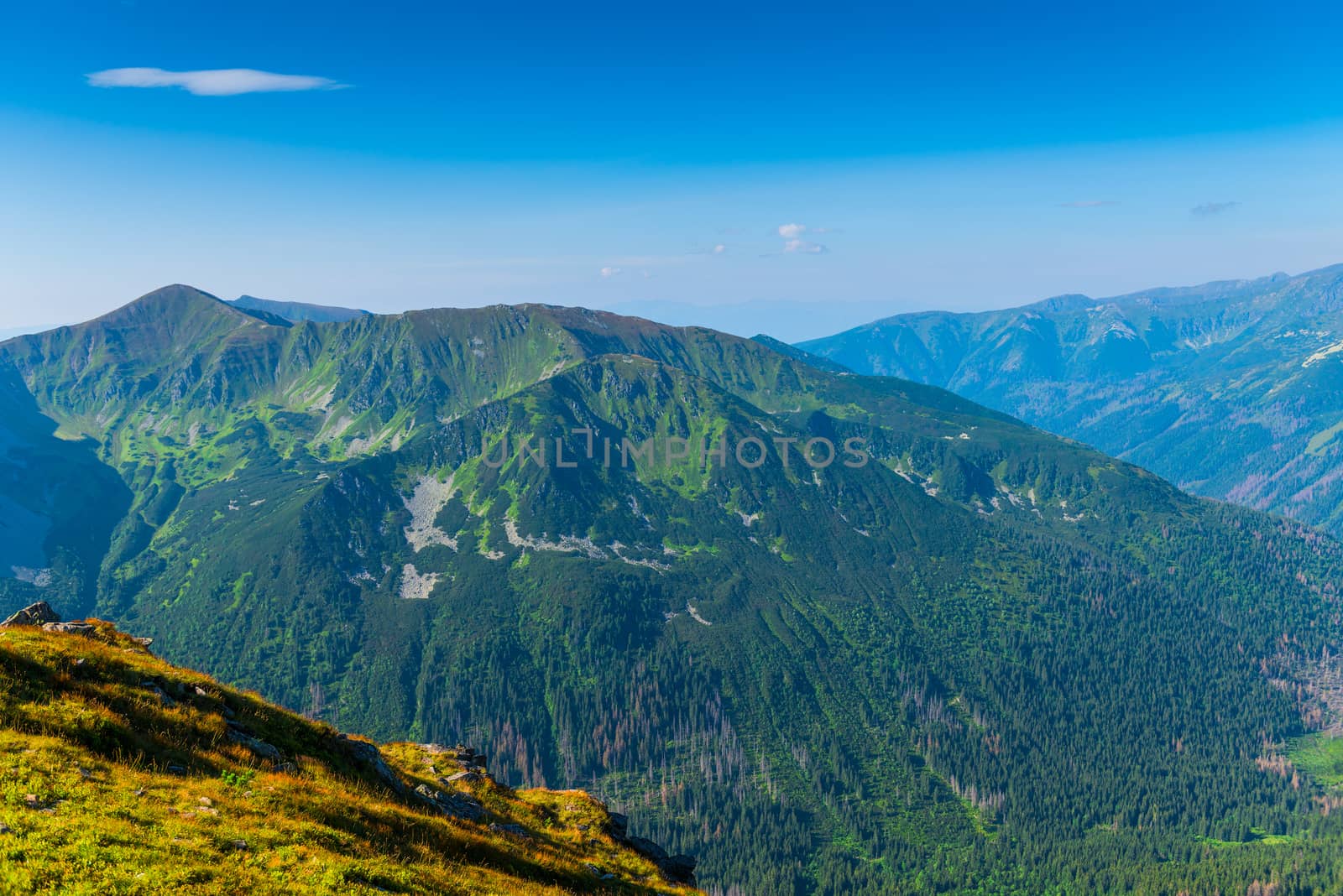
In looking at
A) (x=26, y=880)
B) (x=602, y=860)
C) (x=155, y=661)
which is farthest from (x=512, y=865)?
(x=155, y=661)

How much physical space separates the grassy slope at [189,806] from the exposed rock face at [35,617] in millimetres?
4100

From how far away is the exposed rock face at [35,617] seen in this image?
43.9 meters

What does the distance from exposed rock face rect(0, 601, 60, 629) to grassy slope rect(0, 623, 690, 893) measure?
13.5ft

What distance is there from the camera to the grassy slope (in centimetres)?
2416

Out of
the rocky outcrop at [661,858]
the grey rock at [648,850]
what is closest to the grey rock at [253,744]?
the rocky outcrop at [661,858]

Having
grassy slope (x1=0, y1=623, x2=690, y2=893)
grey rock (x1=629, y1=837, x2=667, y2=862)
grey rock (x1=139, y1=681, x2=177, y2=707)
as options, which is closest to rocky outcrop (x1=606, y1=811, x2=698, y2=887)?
grey rock (x1=629, y1=837, x2=667, y2=862)

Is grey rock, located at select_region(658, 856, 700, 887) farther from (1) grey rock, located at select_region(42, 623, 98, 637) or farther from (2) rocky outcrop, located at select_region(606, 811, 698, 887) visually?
(1) grey rock, located at select_region(42, 623, 98, 637)

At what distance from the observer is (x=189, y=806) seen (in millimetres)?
29453

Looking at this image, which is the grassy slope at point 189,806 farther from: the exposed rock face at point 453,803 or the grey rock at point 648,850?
the grey rock at point 648,850

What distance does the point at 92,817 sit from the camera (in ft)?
85.4

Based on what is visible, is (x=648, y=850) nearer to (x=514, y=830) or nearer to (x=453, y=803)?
(x=514, y=830)

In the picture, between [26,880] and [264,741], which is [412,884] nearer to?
[26,880]

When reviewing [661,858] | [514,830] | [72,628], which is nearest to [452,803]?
[514,830]

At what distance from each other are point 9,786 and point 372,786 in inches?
732
